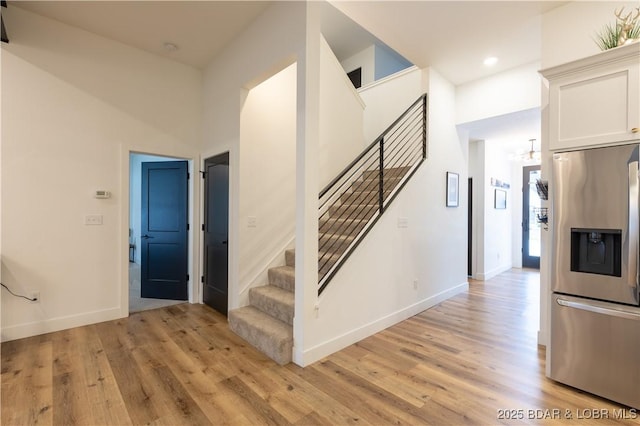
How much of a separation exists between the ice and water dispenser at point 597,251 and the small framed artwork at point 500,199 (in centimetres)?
456

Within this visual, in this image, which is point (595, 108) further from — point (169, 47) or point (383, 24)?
point (169, 47)

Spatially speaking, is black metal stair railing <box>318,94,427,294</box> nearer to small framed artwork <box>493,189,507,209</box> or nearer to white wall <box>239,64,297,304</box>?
white wall <box>239,64,297,304</box>

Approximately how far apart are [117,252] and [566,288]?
4769mm

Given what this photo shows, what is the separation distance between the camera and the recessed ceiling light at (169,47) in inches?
147

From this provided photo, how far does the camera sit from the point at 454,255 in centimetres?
469

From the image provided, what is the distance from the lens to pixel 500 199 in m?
6.62

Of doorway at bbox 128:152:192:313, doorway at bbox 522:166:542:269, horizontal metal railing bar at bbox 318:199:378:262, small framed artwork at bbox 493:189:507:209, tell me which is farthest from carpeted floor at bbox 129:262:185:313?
doorway at bbox 522:166:542:269

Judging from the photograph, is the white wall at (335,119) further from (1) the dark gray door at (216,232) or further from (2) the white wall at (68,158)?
(2) the white wall at (68,158)

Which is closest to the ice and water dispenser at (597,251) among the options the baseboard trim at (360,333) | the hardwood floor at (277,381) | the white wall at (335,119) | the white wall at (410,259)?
the hardwood floor at (277,381)

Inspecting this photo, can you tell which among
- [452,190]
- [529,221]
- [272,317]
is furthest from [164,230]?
[529,221]

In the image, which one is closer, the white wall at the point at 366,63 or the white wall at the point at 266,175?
the white wall at the point at 266,175

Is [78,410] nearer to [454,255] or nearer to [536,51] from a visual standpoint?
[454,255]

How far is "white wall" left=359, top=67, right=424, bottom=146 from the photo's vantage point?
4.97 metres

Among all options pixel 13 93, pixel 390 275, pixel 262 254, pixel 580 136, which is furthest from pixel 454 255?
pixel 13 93
